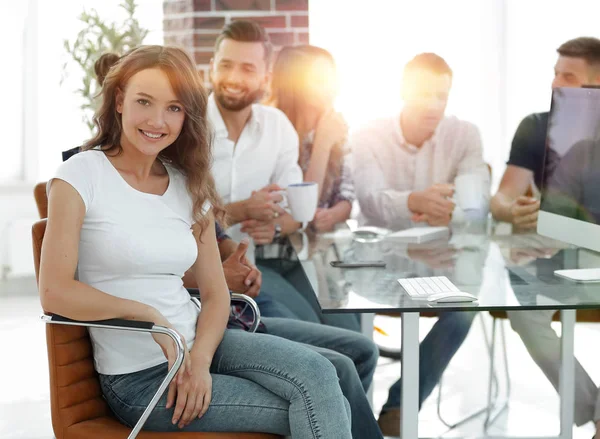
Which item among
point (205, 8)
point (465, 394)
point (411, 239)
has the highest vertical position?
point (205, 8)

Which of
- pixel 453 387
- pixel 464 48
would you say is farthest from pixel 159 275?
pixel 464 48

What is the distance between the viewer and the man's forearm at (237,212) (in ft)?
9.51

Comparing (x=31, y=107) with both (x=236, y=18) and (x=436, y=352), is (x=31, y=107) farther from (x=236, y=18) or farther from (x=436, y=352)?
(x=436, y=352)

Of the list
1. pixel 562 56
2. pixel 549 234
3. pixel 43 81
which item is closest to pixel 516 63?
pixel 562 56

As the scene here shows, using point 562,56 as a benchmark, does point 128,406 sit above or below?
below

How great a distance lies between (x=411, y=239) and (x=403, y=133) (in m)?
0.87

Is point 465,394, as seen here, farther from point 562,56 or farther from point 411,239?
point 562,56

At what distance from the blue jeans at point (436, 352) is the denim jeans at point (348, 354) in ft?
0.84

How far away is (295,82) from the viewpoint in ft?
11.9

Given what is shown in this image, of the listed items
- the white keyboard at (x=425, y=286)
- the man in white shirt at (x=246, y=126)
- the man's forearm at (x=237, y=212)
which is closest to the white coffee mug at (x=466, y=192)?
the man in white shirt at (x=246, y=126)

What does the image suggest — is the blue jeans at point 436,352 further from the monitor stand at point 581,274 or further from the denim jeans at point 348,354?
the monitor stand at point 581,274

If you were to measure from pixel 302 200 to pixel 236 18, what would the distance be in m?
1.49

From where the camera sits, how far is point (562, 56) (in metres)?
3.30

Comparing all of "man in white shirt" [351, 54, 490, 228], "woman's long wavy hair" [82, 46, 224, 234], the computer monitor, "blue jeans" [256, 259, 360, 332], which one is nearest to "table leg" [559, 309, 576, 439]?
the computer monitor
